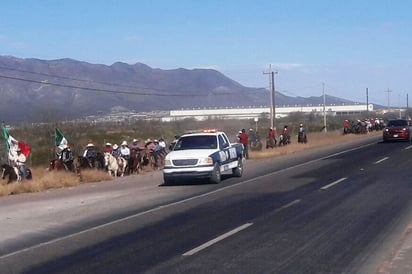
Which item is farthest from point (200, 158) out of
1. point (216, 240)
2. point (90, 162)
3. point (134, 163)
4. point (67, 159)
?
point (216, 240)

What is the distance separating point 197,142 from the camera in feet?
96.6

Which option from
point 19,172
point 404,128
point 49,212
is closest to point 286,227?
point 49,212

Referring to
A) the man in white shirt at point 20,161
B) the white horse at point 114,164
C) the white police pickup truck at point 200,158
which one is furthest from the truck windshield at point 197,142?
the man in white shirt at point 20,161

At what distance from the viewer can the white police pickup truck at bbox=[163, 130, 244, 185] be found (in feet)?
91.8

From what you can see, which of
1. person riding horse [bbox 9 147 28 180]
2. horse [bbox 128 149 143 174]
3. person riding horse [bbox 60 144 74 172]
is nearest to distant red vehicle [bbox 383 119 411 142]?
horse [bbox 128 149 143 174]

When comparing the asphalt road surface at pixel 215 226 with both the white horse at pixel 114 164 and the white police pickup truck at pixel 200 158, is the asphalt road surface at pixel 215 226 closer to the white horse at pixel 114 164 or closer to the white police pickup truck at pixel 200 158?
the white police pickup truck at pixel 200 158

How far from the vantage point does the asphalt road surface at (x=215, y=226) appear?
39.7 feet

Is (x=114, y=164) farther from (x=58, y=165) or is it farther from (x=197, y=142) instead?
(x=197, y=142)

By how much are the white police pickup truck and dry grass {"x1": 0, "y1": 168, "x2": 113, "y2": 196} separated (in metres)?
4.44

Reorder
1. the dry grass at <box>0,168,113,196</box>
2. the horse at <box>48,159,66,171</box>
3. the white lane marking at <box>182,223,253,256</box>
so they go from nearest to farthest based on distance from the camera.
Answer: the white lane marking at <box>182,223,253,256</box> → the dry grass at <box>0,168,113,196</box> → the horse at <box>48,159,66,171</box>

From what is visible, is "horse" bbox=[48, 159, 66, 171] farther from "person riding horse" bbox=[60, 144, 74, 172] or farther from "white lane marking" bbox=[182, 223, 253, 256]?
"white lane marking" bbox=[182, 223, 253, 256]

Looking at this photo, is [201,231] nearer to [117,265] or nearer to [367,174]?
[117,265]

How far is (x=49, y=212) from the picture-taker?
21328mm

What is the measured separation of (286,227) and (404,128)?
46.5 m
